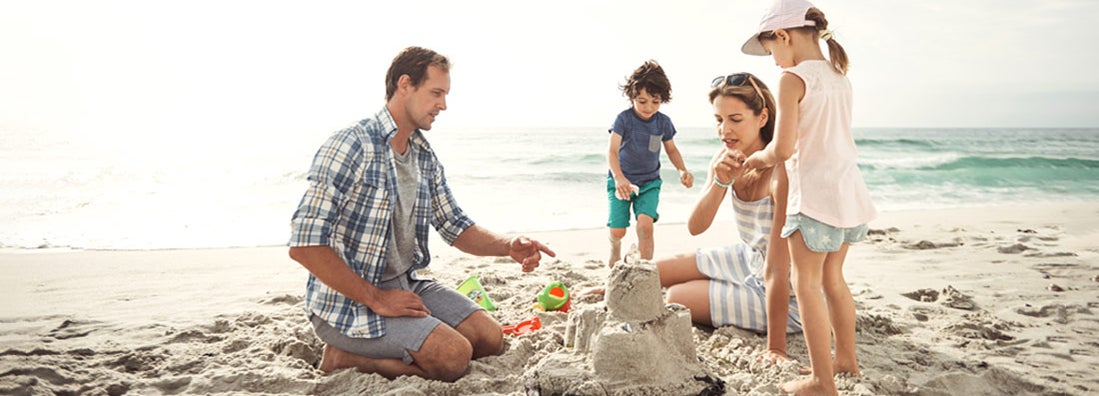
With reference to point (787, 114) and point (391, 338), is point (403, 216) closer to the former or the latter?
point (391, 338)

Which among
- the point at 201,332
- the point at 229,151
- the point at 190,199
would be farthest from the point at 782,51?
the point at 229,151

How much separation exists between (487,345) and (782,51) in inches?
76.4

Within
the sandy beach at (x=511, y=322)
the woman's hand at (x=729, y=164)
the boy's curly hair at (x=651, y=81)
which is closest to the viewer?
the woman's hand at (x=729, y=164)

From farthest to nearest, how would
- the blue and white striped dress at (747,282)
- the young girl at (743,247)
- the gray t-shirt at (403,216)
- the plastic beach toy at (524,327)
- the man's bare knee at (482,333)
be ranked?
1. the plastic beach toy at (524,327)
2. the blue and white striped dress at (747,282)
3. the man's bare knee at (482,333)
4. the gray t-shirt at (403,216)
5. the young girl at (743,247)

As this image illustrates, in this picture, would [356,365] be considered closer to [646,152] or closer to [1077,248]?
[646,152]

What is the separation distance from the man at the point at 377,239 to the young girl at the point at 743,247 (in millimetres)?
1029

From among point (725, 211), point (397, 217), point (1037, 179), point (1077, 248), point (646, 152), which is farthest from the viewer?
point (1037, 179)

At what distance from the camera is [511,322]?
4012 mm

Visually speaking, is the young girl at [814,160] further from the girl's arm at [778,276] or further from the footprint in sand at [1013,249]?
the footprint in sand at [1013,249]

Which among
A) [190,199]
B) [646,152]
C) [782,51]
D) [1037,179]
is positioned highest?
[782,51]

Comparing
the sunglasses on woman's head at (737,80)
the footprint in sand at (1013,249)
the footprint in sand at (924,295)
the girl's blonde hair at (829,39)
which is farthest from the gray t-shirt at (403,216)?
the footprint in sand at (1013,249)

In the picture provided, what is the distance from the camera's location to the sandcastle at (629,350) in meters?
2.22

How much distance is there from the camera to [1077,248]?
6.18m

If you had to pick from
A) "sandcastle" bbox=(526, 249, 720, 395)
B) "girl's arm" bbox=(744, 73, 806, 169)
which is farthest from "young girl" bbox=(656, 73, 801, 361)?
"sandcastle" bbox=(526, 249, 720, 395)
